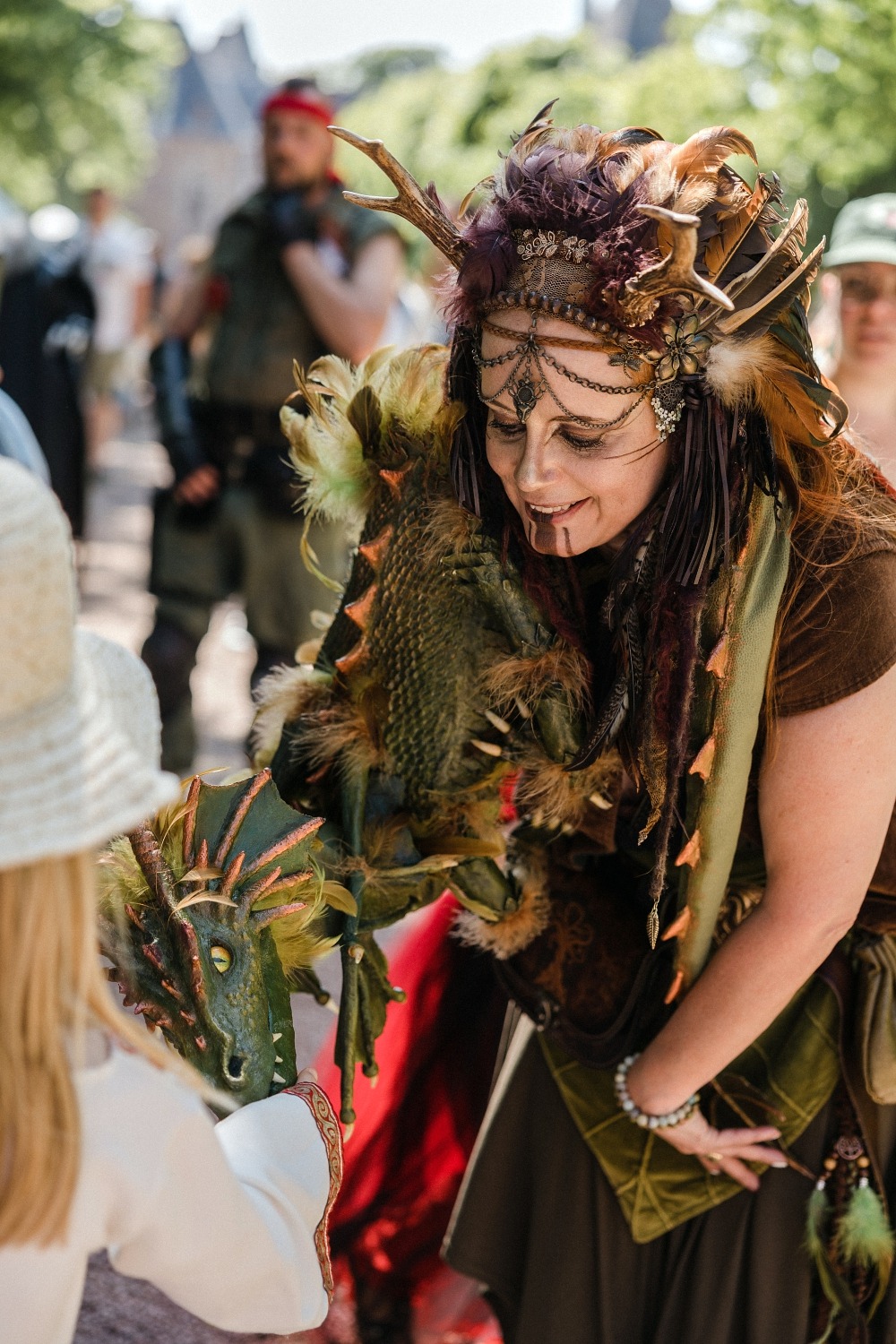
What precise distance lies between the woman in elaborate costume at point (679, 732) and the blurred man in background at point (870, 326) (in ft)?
5.68

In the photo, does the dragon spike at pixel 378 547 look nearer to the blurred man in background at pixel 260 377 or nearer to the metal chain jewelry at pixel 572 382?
the metal chain jewelry at pixel 572 382

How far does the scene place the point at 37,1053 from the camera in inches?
42.4

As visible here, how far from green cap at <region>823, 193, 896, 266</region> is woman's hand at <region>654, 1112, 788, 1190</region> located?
2331 millimetres

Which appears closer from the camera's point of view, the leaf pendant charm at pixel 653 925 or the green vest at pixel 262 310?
the leaf pendant charm at pixel 653 925

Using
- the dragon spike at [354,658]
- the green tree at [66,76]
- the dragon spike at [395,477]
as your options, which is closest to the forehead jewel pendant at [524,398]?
the dragon spike at [395,477]

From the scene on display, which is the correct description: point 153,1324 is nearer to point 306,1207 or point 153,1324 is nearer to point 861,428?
point 306,1207

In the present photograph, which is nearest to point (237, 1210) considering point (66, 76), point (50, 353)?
point (50, 353)

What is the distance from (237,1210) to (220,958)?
0.35 m

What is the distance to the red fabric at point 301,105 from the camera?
3.77 meters

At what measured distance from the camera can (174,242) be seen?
1870 inches

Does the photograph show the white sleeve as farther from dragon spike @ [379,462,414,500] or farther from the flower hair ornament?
dragon spike @ [379,462,414,500]

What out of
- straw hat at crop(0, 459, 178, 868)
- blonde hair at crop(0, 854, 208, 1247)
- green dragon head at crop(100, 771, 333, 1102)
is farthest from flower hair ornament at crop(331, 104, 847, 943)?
blonde hair at crop(0, 854, 208, 1247)

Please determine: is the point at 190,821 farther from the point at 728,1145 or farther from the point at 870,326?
the point at 870,326

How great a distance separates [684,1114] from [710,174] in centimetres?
120
